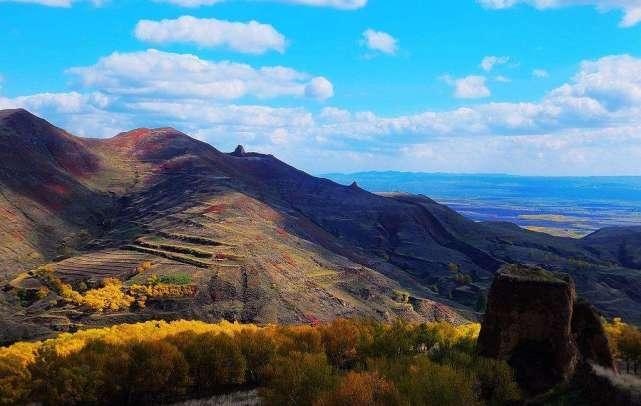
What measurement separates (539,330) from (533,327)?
0.44 meters

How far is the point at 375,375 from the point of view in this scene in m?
36.3

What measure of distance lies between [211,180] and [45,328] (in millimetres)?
95661

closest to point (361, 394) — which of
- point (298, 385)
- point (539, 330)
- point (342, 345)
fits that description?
point (298, 385)

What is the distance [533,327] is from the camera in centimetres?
4225

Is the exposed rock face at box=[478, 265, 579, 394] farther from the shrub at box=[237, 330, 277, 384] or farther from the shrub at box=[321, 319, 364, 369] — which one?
the shrub at box=[237, 330, 277, 384]

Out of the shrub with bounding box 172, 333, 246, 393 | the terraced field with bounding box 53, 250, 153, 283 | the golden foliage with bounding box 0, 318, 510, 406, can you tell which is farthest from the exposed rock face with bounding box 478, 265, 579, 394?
the terraced field with bounding box 53, 250, 153, 283

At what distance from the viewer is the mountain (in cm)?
10188

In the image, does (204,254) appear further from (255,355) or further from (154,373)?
(154,373)

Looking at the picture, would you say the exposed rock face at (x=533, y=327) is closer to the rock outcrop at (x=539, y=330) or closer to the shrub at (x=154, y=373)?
the rock outcrop at (x=539, y=330)

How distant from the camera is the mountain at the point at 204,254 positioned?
334 feet

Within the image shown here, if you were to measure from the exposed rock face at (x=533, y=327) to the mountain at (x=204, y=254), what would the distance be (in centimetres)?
5896

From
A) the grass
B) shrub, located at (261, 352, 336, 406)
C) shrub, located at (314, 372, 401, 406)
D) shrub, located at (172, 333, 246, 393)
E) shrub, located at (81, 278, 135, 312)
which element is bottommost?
shrub, located at (81, 278, 135, 312)

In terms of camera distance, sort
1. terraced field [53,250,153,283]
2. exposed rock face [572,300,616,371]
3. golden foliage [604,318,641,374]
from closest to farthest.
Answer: exposed rock face [572,300,616,371] → golden foliage [604,318,641,374] → terraced field [53,250,153,283]

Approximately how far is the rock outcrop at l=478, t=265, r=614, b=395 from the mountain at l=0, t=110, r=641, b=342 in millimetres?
58977
